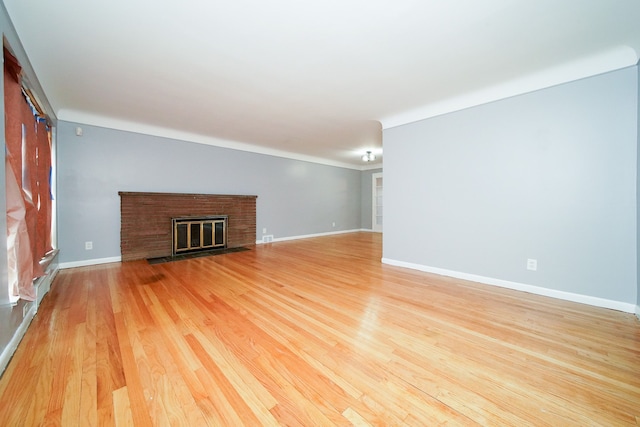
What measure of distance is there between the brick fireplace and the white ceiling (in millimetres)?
1399

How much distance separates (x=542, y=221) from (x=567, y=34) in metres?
1.66

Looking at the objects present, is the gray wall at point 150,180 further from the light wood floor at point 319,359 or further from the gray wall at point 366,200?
the gray wall at point 366,200

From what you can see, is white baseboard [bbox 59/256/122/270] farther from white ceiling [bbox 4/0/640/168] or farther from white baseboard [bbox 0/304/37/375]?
white ceiling [bbox 4/0/640/168]

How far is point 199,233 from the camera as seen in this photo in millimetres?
4617

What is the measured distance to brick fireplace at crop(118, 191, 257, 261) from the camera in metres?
3.92

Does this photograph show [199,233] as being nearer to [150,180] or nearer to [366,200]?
[150,180]

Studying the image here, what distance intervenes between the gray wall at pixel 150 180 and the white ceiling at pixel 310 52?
580 millimetres

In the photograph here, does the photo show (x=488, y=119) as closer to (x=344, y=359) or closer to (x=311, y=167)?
(x=344, y=359)

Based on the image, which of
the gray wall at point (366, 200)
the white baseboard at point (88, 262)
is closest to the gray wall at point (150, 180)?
the white baseboard at point (88, 262)

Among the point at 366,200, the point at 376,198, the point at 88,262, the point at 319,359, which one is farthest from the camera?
the point at 366,200

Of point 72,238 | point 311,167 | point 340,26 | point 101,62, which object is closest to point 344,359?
point 340,26

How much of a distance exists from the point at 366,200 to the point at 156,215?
5973mm

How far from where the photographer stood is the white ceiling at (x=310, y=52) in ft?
5.50

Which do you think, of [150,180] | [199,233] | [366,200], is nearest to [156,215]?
[150,180]
